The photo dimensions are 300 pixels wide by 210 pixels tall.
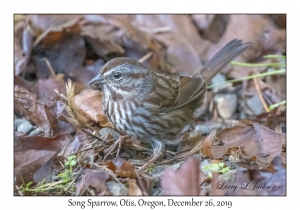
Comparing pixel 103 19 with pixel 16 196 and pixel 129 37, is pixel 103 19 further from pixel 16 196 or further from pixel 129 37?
pixel 16 196

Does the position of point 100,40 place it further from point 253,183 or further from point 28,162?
point 253,183

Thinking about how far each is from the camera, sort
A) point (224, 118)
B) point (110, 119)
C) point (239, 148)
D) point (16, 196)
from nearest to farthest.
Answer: point (16, 196) < point (239, 148) < point (110, 119) < point (224, 118)

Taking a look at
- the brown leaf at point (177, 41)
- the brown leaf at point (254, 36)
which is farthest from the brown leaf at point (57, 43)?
the brown leaf at point (254, 36)

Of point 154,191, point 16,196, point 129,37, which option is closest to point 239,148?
point 154,191

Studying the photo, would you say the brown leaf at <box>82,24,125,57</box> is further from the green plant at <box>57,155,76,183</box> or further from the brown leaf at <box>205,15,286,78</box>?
the green plant at <box>57,155,76,183</box>

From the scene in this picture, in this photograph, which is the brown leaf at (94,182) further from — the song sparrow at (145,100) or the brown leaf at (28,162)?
the song sparrow at (145,100)
